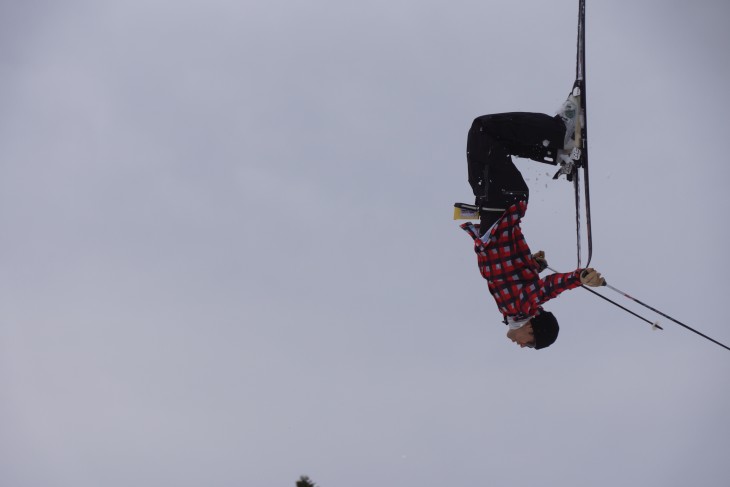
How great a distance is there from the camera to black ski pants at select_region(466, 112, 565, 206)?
30.7ft

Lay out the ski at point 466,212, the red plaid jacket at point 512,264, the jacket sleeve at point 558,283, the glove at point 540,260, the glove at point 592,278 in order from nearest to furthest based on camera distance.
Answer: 1. the glove at point 592,278
2. the jacket sleeve at point 558,283
3. the red plaid jacket at point 512,264
4. the ski at point 466,212
5. the glove at point 540,260

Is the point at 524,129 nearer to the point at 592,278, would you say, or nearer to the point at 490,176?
the point at 490,176

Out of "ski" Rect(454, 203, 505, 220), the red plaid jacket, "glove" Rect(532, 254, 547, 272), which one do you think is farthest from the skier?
"glove" Rect(532, 254, 547, 272)

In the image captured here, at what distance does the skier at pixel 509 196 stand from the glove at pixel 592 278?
49 cm

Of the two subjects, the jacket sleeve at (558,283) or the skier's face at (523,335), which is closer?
the jacket sleeve at (558,283)

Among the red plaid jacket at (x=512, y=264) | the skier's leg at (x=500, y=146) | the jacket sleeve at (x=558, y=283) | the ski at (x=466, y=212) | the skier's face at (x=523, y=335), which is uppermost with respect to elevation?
the skier's leg at (x=500, y=146)

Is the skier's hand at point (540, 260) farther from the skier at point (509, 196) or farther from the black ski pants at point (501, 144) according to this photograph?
the black ski pants at point (501, 144)

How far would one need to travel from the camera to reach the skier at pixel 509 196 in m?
9.34

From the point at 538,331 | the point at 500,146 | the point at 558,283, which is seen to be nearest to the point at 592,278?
the point at 558,283

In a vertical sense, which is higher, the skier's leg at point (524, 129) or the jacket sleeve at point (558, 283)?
the skier's leg at point (524, 129)

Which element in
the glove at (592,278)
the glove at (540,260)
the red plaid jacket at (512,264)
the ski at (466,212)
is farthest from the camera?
the glove at (540,260)

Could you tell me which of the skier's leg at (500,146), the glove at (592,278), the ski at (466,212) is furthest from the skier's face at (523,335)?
the ski at (466,212)

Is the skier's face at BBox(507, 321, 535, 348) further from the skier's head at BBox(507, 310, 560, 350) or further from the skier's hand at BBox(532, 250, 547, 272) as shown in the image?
the skier's hand at BBox(532, 250, 547, 272)

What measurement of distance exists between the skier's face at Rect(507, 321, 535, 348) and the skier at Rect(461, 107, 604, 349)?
0.04m
